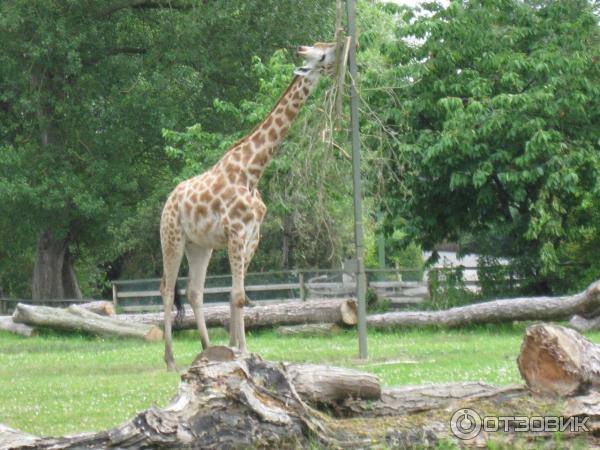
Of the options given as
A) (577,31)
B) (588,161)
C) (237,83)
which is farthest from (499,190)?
(237,83)

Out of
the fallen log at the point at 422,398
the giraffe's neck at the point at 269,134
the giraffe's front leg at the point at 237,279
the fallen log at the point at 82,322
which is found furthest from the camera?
the fallen log at the point at 82,322

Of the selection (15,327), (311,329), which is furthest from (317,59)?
(15,327)

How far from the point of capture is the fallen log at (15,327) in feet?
80.7

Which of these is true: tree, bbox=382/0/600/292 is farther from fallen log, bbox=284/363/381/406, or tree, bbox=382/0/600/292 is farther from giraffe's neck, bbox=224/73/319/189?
fallen log, bbox=284/363/381/406

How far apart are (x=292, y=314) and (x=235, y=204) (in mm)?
7627

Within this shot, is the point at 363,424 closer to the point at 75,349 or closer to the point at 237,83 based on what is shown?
the point at 75,349

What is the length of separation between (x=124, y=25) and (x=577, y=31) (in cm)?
1434

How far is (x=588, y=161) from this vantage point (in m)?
22.5

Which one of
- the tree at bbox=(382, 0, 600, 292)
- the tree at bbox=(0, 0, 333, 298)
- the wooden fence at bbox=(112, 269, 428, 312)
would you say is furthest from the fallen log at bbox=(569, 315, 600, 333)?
the tree at bbox=(0, 0, 333, 298)

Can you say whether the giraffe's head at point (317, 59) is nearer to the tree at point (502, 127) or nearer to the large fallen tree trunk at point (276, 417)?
the tree at point (502, 127)

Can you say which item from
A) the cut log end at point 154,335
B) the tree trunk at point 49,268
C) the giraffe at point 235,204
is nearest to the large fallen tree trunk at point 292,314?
the cut log end at point 154,335

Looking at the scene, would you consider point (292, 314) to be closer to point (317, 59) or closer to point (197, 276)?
point (197, 276)

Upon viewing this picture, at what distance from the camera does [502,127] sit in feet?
75.4

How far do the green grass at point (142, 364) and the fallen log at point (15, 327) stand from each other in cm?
29
